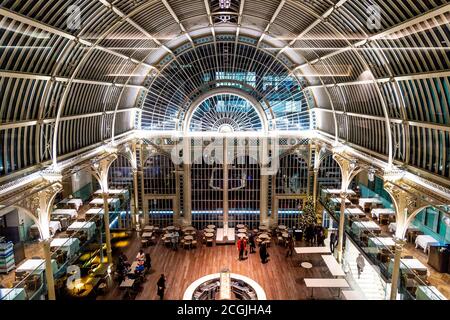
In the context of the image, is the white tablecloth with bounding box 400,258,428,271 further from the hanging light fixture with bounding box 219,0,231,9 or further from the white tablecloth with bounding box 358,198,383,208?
the hanging light fixture with bounding box 219,0,231,9

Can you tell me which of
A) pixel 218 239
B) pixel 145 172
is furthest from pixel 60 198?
pixel 218 239

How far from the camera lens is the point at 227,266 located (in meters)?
25.2

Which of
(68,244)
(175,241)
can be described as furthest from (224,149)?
(68,244)

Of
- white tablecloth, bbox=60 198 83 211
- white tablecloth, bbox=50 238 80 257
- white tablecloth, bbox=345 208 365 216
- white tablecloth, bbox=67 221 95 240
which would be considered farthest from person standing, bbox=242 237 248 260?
white tablecloth, bbox=60 198 83 211

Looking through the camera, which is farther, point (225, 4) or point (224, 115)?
point (224, 115)

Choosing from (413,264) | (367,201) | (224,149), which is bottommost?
(413,264)

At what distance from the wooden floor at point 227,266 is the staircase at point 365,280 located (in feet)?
4.93

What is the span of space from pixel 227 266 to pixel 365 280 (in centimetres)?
948

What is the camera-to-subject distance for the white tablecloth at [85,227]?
2159cm

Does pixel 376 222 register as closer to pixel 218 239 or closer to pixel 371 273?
pixel 371 273

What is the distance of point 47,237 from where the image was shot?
15.5 metres

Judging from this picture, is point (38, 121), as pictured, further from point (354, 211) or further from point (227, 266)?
point (354, 211)

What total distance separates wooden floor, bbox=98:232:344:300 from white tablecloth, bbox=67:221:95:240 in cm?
387

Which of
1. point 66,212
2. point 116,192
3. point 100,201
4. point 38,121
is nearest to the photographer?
point 38,121
